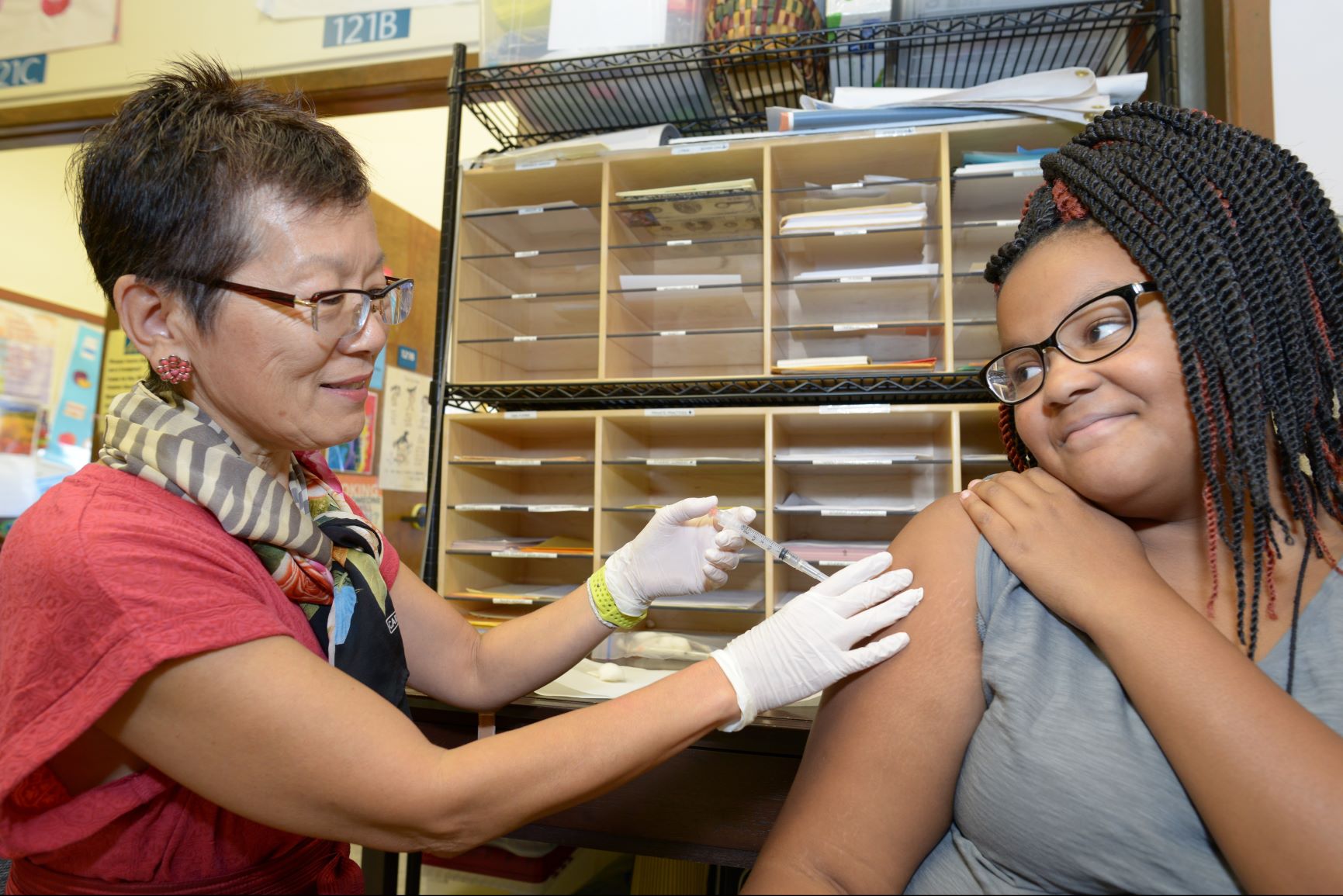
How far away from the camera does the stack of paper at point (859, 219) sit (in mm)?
1653

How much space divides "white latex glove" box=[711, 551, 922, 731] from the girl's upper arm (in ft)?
0.08

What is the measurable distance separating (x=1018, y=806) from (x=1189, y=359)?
1.45 feet

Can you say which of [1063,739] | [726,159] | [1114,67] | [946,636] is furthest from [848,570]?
[1114,67]

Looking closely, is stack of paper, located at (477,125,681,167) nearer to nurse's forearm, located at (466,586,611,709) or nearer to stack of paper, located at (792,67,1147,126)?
stack of paper, located at (792,67,1147,126)

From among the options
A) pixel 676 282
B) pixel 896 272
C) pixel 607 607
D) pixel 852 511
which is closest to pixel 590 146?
pixel 676 282

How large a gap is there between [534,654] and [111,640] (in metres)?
0.57

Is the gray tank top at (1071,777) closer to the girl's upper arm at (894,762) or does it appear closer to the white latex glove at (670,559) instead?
the girl's upper arm at (894,762)

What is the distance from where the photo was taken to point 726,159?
1.74 metres

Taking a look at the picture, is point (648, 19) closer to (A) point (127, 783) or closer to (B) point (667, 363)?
(B) point (667, 363)

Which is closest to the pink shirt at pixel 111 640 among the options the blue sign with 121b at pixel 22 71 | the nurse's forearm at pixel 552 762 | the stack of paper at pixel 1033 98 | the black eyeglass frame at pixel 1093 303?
the nurse's forearm at pixel 552 762

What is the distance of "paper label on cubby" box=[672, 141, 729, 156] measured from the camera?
5.58 feet

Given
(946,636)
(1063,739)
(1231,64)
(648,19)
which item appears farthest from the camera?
(648,19)

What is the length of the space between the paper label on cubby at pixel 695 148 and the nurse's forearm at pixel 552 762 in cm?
127

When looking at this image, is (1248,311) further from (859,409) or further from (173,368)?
(173,368)
